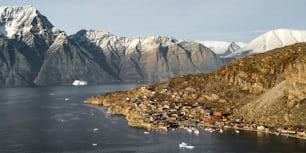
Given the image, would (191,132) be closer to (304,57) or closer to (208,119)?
(208,119)

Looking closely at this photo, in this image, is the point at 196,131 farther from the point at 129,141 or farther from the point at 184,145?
the point at 129,141

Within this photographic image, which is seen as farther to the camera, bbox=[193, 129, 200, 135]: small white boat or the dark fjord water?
bbox=[193, 129, 200, 135]: small white boat

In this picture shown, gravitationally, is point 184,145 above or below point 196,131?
below

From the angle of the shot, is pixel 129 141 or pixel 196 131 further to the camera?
pixel 196 131

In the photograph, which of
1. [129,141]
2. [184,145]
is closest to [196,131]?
[184,145]

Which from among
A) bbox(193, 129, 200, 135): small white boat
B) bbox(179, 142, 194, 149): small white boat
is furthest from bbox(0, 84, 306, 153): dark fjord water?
Answer: bbox(193, 129, 200, 135): small white boat

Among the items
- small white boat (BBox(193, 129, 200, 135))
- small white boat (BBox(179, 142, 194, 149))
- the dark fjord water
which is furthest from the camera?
small white boat (BBox(193, 129, 200, 135))

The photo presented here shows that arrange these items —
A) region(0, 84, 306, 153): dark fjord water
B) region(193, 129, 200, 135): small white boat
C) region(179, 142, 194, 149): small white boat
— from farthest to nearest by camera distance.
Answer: region(193, 129, 200, 135): small white boat < region(179, 142, 194, 149): small white boat < region(0, 84, 306, 153): dark fjord water

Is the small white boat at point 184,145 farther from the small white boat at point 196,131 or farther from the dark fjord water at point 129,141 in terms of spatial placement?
the small white boat at point 196,131

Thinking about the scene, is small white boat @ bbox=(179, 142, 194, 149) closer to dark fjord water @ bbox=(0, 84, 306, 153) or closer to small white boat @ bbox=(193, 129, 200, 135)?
dark fjord water @ bbox=(0, 84, 306, 153)

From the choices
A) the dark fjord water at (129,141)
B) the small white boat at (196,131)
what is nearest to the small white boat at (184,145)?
the dark fjord water at (129,141)

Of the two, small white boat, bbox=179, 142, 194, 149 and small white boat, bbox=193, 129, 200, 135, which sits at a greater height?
small white boat, bbox=193, 129, 200, 135

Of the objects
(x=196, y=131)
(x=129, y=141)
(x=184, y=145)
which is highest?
(x=196, y=131)

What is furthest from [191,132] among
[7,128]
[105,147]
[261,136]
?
[7,128]
